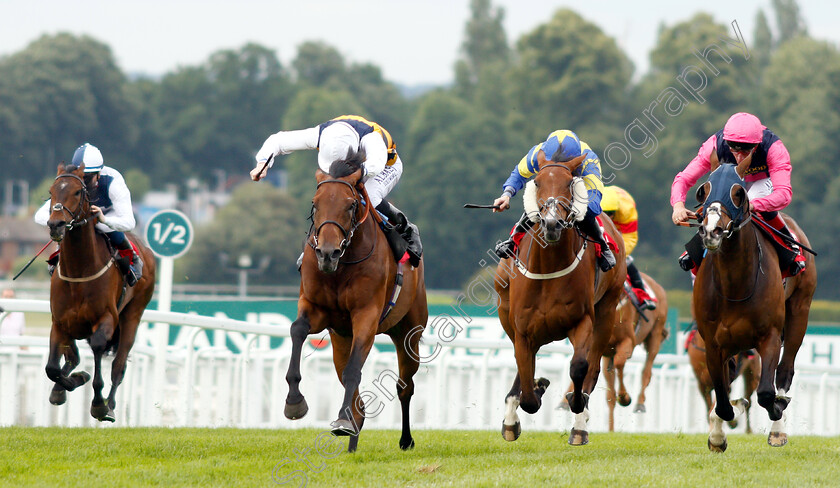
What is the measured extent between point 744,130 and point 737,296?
3.59 feet

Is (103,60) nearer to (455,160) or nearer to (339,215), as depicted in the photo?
(455,160)

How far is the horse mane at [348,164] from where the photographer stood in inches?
277

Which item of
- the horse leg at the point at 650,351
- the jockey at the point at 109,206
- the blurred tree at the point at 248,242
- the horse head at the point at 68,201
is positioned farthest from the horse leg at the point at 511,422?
the blurred tree at the point at 248,242

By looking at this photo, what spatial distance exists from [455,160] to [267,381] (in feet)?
161

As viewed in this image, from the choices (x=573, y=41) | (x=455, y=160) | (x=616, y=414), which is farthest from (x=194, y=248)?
(x=616, y=414)

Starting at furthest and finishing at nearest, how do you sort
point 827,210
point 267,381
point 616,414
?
1. point 827,210
2. point 616,414
3. point 267,381

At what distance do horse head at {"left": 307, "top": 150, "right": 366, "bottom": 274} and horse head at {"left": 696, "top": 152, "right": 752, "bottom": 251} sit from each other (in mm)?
2083

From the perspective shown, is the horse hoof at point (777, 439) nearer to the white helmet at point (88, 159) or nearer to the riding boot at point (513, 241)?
the riding boot at point (513, 241)

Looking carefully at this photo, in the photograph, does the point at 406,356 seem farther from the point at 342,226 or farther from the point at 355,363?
the point at 342,226

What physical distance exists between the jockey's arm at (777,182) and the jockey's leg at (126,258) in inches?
183

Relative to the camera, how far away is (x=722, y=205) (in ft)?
22.3

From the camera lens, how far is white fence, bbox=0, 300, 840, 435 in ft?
34.0

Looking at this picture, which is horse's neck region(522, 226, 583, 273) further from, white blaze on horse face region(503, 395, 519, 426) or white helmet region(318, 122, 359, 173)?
white helmet region(318, 122, 359, 173)

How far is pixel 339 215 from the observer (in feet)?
22.2
